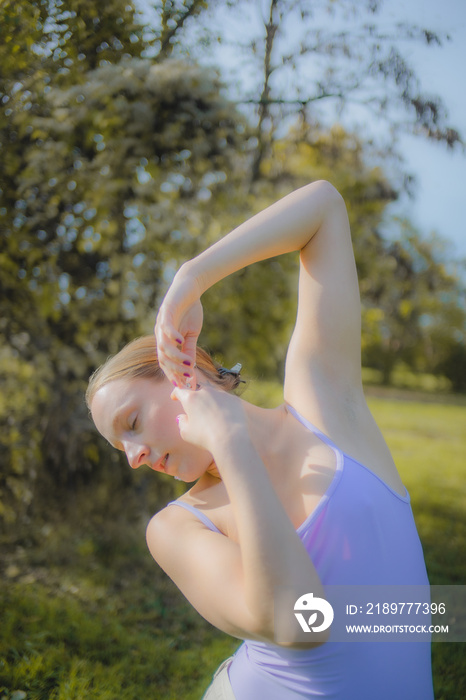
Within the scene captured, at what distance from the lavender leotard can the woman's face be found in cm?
42

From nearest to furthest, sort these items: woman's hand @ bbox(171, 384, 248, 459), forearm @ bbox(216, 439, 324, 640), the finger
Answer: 1. forearm @ bbox(216, 439, 324, 640)
2. woman's hand @ bbox(171, 384, 248, 459)
3. the finger

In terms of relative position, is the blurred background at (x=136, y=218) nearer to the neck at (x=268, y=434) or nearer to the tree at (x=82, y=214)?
the tree at (x=82, y=214)

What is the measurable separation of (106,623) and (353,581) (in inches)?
77.9

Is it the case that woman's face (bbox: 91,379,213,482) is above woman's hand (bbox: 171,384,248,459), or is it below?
below

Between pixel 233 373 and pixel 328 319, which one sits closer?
pixel 328 319

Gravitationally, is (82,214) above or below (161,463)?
below

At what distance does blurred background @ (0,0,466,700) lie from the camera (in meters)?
2.68

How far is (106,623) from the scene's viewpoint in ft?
9.32

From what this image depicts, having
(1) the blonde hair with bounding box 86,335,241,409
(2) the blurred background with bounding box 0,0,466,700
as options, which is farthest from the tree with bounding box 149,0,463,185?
(1) the blonde hair with bounding box 86,335,241,409

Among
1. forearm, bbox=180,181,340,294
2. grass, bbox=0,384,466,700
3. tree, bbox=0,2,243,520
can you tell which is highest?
forearm, bbox=180,181,340,294

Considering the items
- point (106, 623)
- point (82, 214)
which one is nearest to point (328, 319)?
point (106, 623)

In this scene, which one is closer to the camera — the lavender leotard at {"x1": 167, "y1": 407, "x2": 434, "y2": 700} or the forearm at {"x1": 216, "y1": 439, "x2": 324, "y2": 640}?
the forearm at {"x1": 216, "y1": 439, "x2": 324, "y2": 640}

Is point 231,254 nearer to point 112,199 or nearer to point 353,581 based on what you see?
point 353,581
